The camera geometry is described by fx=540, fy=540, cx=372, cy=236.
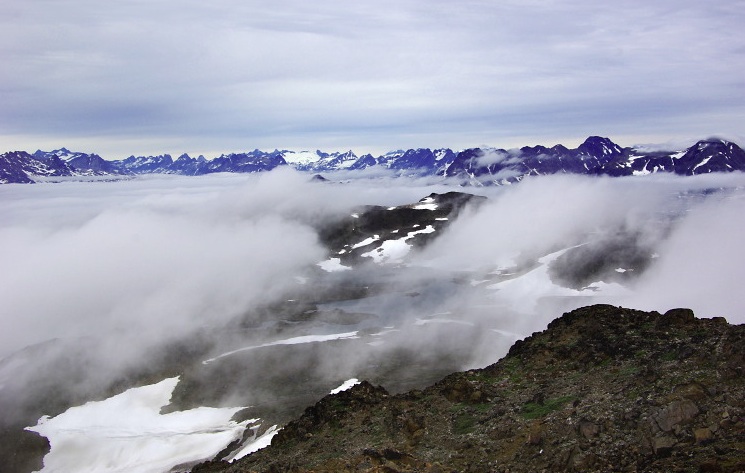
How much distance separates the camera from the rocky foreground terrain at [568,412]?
25.4 m

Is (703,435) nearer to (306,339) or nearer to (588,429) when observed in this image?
(588,429)

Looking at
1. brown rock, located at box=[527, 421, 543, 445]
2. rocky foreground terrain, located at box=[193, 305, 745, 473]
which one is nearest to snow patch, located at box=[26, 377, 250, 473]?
rocky foreground terrain, located at box=[193, 305, 745, 473]

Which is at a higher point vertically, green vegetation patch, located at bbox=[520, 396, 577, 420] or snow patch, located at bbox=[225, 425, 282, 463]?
green vegetation patch, located at bbox=[520, 396, 577, 420]

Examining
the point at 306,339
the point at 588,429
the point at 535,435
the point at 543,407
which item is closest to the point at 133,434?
the point at 306,339

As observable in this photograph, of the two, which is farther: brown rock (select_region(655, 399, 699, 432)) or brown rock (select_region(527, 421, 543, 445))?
brown rock (select_region(527, 421, 543, 445))

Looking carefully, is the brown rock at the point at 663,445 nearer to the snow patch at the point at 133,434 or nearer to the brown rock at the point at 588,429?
the brown rock at the point at 588,429

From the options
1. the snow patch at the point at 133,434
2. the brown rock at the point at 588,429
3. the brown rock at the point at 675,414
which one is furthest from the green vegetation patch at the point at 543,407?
the snow patch at the point at 133,434

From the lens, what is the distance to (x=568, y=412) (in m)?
31.7

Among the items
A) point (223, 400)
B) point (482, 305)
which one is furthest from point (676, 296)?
point (223, 400)

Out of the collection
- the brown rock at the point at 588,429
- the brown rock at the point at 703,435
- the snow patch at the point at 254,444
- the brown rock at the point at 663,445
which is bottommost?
the snow patch at the point at 254,444

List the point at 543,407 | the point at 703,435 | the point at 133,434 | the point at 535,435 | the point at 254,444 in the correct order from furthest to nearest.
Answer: the point at 133,434
the point at 254,444
the point at 543,407
the point at 535,435
the point at 703,435

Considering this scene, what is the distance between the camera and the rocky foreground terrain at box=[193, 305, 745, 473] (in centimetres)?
2536

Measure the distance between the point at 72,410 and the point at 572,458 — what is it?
366 feet

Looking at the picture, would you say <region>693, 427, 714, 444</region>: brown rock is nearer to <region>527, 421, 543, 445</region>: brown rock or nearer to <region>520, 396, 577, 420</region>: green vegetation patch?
<region>527, 421, 543, 445</region>: brown rock
